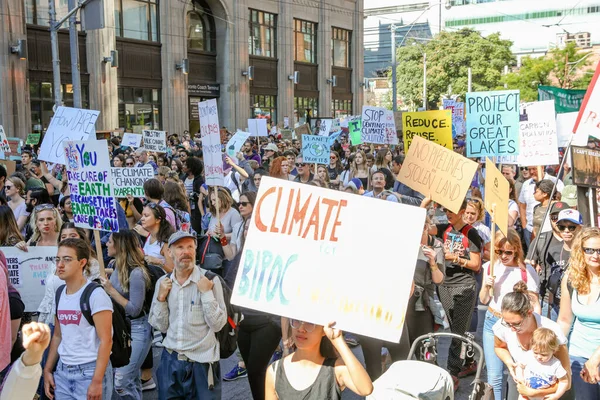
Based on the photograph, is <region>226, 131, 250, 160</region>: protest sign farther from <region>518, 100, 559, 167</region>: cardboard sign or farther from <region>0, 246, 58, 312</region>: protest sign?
<region>0, 246, 58, 312</region>: protest sign

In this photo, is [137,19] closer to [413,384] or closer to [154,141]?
[154,141]

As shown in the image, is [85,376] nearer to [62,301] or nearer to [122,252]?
[62,301]

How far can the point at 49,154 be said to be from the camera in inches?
389

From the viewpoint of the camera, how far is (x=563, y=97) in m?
17.1

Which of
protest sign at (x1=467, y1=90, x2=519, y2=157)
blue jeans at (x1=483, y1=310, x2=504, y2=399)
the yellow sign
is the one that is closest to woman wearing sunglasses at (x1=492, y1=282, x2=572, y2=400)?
blue jeans at (x1=483, y1=310, x2=504, y2=399)

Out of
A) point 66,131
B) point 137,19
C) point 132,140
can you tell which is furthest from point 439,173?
point 137,19

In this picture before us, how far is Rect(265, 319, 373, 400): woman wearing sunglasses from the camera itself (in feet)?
12.3

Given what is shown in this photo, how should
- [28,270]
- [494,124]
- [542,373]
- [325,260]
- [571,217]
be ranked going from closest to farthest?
[325,260] < [542,373] < [571,217] < [28,270] < [494,124]

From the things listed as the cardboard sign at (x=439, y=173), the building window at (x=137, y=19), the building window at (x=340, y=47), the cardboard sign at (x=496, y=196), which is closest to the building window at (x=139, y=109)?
the building window at (x=137, y=19)

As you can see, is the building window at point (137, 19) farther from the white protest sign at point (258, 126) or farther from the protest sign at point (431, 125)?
the protest sign at point (431, 125)

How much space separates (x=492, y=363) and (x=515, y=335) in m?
0.71

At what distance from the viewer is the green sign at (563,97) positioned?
16406 mm

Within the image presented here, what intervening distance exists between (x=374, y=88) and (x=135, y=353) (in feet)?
302

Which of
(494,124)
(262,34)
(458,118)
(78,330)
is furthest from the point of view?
(262,34)
